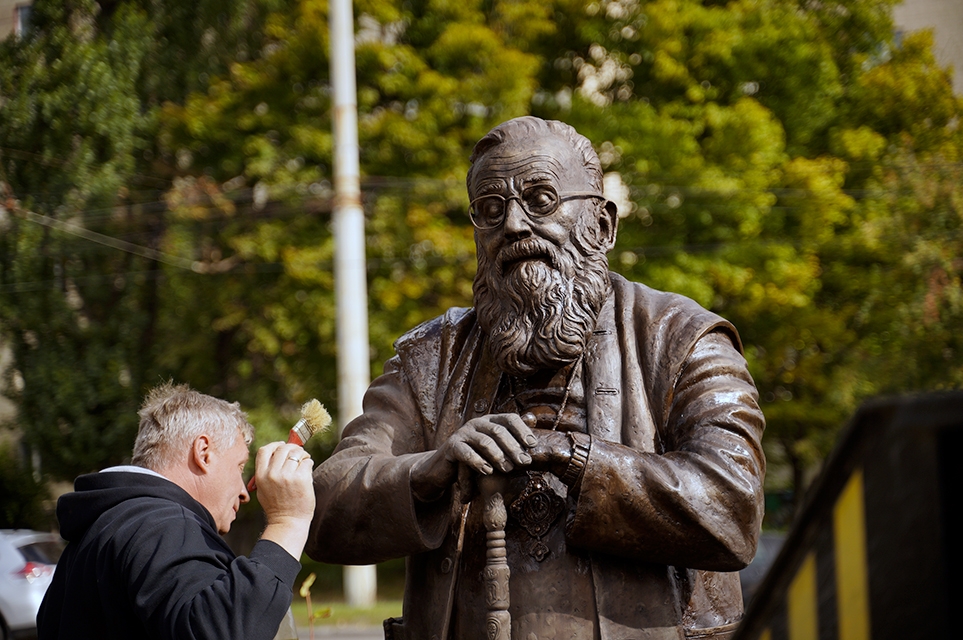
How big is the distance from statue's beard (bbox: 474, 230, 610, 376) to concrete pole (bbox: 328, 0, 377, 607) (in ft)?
32.9

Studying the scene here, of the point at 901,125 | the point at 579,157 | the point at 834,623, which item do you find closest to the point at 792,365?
the point at 901,125

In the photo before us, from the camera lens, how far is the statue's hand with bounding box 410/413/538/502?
8.25ft

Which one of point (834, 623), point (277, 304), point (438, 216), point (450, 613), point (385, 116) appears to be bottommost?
point (450, 613)

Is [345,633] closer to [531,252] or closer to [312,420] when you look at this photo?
[312,420]

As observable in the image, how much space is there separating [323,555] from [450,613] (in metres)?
0.39

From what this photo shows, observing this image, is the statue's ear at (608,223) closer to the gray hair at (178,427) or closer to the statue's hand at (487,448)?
the statue's hand at (487,448)

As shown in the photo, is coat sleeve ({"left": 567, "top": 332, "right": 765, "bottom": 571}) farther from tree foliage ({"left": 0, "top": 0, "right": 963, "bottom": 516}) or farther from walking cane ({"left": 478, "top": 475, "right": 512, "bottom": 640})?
tree foliage ({"left": 0, "top": 0, "right": 963, "bottom": 516})

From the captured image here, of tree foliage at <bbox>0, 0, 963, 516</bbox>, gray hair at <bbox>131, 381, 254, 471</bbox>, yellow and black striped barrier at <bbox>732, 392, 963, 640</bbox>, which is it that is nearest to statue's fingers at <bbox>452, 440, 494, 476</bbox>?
gray hair at <bbox>131, 381, 254, 471</bbox>

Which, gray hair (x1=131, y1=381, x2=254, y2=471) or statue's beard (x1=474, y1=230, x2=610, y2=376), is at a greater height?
statue's beard (x1=474, y1=230, x2=610, y2=376)

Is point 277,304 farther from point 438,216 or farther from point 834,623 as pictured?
point 834,623

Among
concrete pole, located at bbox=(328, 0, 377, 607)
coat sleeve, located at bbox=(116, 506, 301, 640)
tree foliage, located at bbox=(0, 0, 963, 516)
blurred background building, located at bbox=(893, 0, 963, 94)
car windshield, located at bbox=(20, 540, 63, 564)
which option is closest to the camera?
coat sleeve, located at bbox=(116, 506, 301, 640)

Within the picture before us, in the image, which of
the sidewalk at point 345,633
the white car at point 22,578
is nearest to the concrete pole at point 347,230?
the sidewalk at point 345,633

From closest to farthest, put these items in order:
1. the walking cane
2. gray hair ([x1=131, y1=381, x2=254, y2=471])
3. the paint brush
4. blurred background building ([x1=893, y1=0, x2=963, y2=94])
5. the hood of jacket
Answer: the walking cane, the hood of jacket, gray hair ([x1=131, y1=381, x2=254, y2=471]), the paint brush, blurred background building ([x1=893, y1=0, x2=963, y2=94])

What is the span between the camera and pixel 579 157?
9.96ft
